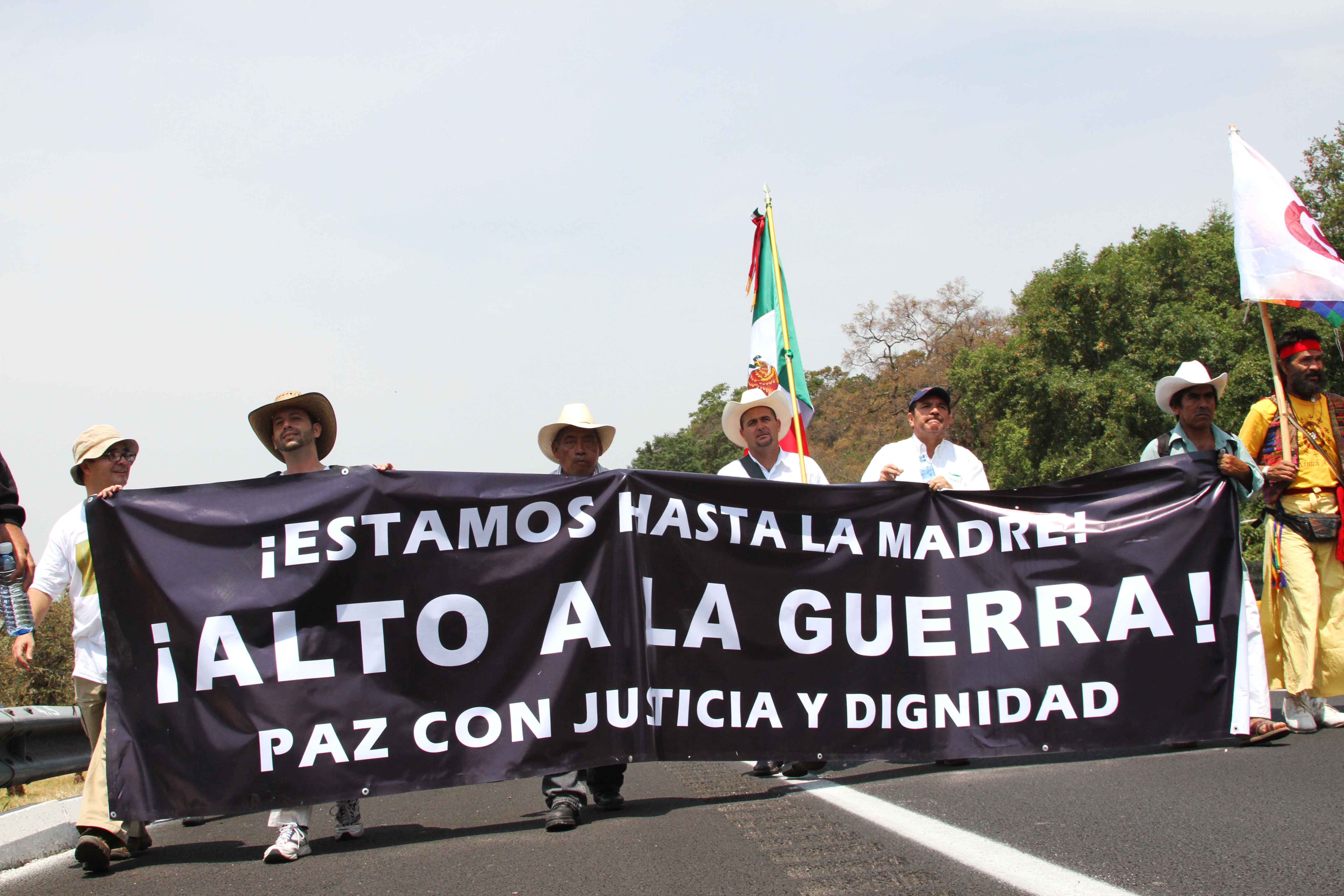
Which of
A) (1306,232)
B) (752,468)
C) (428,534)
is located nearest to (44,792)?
(428,534)

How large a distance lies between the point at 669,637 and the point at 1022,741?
6.00ft

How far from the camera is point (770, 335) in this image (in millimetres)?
12125

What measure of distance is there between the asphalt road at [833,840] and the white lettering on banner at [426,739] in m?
0.35

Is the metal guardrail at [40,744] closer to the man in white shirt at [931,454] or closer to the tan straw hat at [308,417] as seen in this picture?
the tan straw hat at [308,417]

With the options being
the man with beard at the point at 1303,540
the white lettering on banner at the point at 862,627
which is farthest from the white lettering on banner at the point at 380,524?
the man with beard at the point at 1303,540

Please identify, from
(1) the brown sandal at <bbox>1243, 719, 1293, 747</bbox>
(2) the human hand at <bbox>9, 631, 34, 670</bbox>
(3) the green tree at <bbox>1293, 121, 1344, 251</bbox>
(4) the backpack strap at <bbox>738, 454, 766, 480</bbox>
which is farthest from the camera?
(3) the green tree at <bbox>1293, 121, 1344, 251</bbox>

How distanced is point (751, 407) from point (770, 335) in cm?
526

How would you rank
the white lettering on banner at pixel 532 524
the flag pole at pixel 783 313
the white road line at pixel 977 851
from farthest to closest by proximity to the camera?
the flag pole at pixel 783 313
the white lettering on banner at pixel 532 524
the white road line at pixel 977 851

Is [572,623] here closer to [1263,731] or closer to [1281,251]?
[1263,731]

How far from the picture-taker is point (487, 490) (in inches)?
216

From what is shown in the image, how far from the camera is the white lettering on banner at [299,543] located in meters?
5.25

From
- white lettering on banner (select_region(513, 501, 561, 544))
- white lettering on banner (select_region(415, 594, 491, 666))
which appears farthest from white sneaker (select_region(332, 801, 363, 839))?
white lettering on banner (select_region(513, 501, 561, 544))

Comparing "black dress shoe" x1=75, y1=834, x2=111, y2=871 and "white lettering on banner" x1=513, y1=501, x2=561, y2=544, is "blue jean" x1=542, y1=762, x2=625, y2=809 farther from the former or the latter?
"black dress shoe" x1=75, y1=834, x2=111, y2=871

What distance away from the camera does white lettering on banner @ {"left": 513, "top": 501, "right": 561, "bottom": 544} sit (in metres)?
5.45
